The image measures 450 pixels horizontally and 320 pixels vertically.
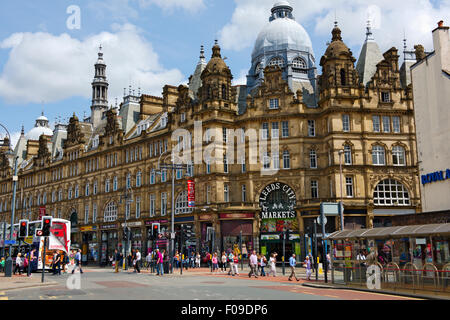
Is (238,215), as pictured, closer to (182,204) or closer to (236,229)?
(236,229)

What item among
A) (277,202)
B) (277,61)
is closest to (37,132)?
(277,61)

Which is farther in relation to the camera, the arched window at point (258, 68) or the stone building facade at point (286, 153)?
the arched window at point (258, 68)

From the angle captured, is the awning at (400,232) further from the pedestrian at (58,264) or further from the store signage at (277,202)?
the store signage at (277,202)

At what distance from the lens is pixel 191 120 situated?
5506 centimetres

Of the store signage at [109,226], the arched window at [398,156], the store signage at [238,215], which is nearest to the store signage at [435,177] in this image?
the arched window at [398,156]

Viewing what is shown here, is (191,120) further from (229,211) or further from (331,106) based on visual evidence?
(331,106)

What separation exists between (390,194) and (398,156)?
13.3ft

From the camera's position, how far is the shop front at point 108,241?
6444 centimetres

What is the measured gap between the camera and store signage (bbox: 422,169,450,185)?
91.1 feet

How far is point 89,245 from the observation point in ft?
230

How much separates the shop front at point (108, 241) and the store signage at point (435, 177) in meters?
43.9

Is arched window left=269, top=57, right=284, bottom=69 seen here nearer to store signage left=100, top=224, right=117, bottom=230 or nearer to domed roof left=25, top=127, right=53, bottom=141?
store signage left=100, top=224, right=117, bottom=230

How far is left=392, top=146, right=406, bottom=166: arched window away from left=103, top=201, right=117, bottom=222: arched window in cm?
3689

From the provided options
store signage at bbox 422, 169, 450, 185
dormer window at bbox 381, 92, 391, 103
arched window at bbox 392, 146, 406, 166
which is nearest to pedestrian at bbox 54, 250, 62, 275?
store signage at bbox 422, 169, 450, 185
